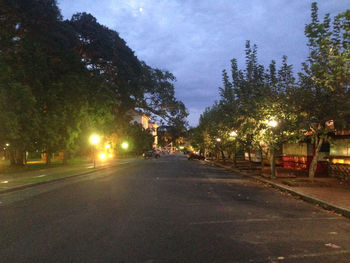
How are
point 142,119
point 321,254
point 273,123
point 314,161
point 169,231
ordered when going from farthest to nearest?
1. point 142,119
2. point 273,123
3. point 314,161
4. point 169,231
5. point 321,254

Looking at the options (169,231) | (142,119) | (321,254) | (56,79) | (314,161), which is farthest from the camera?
(142,119)

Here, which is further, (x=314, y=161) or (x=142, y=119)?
(x=142, y=119)

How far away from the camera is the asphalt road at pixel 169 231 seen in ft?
19.9

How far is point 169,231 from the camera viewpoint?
777 cm

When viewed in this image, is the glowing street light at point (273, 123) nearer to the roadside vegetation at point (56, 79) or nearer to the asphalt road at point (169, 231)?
the asphalt road at point (169, 231)

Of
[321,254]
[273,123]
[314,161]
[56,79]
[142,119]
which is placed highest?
[142,119]

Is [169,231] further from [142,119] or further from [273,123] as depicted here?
[142,119]

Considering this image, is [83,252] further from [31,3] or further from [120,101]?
[120,101]

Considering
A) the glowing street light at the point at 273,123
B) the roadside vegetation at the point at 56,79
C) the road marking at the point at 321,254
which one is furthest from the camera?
the roadside vegetation at the point at 56,79

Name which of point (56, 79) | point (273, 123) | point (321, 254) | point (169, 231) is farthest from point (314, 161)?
point (56, 79)

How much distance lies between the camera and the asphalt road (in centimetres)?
607

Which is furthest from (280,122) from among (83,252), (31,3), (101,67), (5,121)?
(101,67)

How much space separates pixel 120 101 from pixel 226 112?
51.8 ft

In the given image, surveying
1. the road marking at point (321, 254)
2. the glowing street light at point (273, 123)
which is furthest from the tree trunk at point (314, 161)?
the road marking at point (321, 254)
